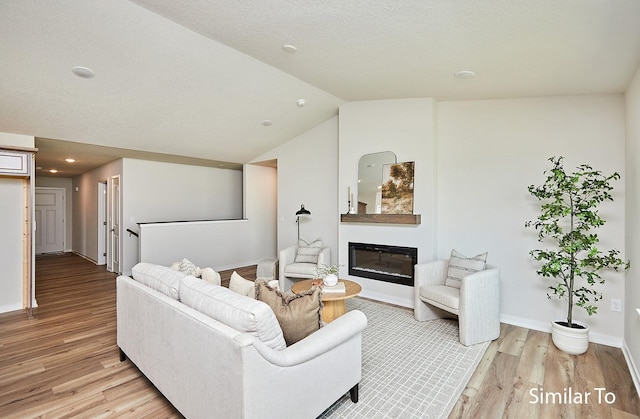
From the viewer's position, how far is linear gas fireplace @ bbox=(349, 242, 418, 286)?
4025 mm

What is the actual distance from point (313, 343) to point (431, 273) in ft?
7.46

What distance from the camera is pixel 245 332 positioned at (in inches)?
59.8

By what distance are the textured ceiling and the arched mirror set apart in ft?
2.68

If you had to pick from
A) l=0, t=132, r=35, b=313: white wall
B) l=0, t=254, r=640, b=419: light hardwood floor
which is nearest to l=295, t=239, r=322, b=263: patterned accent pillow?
l=0, t=254, r=640, b=419: light hardwood floor

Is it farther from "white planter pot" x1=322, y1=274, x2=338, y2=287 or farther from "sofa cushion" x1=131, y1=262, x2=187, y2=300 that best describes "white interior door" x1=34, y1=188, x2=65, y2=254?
"white planter pot" x1=322, y1=274, x2=338, y2=287

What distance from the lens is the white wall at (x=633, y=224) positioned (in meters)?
2.36

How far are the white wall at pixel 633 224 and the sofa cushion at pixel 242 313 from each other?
8.89 ft

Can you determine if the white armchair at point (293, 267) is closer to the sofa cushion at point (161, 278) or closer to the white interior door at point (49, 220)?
the sofa cushion at point (161, 278)

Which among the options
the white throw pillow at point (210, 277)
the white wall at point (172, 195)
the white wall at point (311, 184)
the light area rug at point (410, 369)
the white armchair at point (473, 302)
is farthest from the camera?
the white wall at point (172, 195)

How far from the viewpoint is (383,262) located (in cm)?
428

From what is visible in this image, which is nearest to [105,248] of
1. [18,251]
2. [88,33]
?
[18,251]

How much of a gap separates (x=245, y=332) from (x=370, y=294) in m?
3.10

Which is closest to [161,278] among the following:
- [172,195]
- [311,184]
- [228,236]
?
[311,184]

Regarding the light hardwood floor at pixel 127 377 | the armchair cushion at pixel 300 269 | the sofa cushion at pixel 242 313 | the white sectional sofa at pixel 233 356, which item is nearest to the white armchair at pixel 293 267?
the armchair cushion at pixel 300 269
